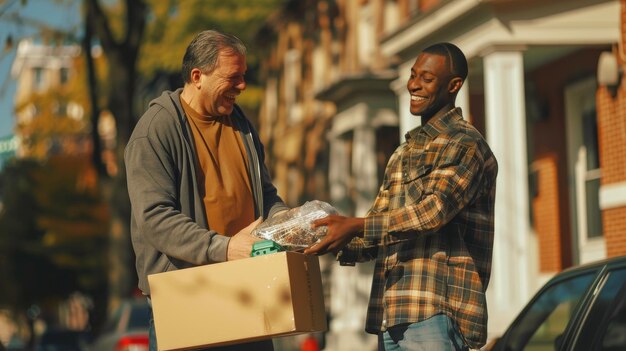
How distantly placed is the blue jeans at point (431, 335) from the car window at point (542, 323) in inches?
70.8

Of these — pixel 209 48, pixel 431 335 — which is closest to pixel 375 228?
pixel 431 335

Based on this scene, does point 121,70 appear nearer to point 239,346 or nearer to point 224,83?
point 224,83

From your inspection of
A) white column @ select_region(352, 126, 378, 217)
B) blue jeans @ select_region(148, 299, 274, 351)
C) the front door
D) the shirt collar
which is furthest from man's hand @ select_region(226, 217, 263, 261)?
white column @ select_region(352, 126, 378, 217)

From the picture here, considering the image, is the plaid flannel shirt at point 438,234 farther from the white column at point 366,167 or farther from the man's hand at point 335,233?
the white column at point 366,167

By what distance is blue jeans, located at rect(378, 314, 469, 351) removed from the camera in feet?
15.4

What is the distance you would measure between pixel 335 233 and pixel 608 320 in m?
1.54

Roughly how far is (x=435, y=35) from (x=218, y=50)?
41.6 feet

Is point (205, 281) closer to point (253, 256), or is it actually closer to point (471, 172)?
point (253, 256)

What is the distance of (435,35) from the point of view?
17.3m

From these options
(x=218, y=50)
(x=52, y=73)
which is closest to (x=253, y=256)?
(x=218, y=50)

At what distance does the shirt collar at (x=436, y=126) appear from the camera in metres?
4.90

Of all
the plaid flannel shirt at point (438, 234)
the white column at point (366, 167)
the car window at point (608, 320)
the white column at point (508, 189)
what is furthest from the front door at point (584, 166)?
the plaid flannel shirt at point (438, 234)

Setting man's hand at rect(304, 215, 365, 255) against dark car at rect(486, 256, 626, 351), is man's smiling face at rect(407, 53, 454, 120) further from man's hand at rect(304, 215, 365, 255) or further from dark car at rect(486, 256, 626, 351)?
dark car at rect(486, 256, 626, 351)

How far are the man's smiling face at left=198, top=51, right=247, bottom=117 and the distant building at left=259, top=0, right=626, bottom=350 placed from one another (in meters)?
10.2
